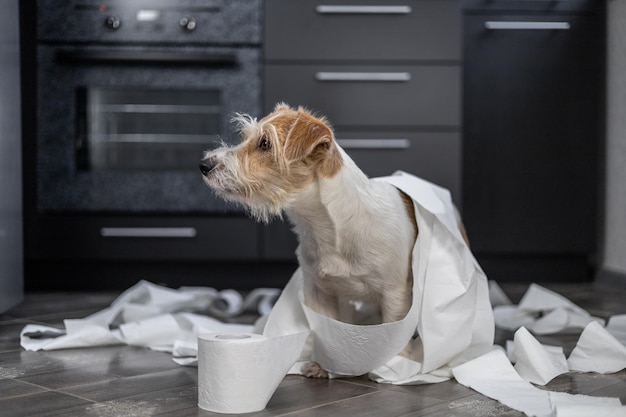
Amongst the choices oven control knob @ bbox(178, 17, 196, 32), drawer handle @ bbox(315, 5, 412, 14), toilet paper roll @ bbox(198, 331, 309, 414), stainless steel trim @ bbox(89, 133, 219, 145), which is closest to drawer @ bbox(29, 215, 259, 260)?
stainless steel trim @ bbox(89, 133, 219, 145)

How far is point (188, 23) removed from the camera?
3443 mm

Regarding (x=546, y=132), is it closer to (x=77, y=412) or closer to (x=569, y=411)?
(x=569, y=411)

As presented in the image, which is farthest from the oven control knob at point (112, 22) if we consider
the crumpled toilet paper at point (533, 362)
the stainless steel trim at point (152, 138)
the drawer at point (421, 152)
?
the crumpled toilet paper at point (533, 362)

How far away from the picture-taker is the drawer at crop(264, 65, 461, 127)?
350cm

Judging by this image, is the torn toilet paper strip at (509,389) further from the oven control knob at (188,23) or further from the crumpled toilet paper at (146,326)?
the oven control knob at (188,23)

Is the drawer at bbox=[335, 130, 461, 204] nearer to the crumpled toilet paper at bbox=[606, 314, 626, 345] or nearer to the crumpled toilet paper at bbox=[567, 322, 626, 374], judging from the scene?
the crumpled toilet paper at bbox=[606, 314, 626, 345]

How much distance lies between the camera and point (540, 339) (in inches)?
94.7

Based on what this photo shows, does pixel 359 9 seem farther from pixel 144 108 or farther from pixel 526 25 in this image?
pixel 144 108

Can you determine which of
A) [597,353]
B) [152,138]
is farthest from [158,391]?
[152,138]

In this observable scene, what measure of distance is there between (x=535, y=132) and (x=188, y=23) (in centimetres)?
162

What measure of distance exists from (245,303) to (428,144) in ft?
3.64

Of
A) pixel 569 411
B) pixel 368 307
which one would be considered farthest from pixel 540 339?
pixel 569 411

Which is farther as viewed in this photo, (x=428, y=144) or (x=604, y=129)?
(x=604, y=129)

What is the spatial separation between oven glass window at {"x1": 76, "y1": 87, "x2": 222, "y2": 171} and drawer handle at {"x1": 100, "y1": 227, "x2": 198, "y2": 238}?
0.83 ft
